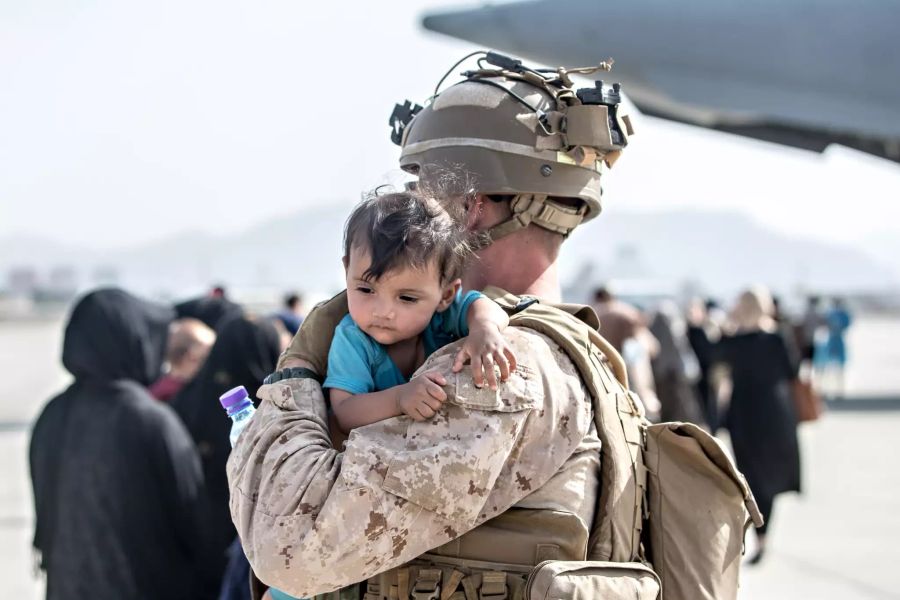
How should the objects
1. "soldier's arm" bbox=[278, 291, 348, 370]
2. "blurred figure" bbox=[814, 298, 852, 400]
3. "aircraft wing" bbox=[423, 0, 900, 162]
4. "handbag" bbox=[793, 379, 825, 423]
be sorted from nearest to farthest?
1. "soldier's arm" bbox=[278, 291, 348, 370]
2. "handbag" bbox=[793, 379, 825, 423]
3. "aircraft wing" bbox=[423, 0, 900, 162]
4. "blurred figure" bbox=[814, 298, 852, 400]

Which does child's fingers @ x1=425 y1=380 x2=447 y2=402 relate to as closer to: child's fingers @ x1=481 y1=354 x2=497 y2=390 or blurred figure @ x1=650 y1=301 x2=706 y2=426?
child's fingers @ x1=481 y1=354 x2=497 y2=390

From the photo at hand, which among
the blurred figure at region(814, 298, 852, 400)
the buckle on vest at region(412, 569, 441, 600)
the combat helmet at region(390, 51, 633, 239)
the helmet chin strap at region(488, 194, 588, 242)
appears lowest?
the blurred figure at region(814, 298, 852, 400)

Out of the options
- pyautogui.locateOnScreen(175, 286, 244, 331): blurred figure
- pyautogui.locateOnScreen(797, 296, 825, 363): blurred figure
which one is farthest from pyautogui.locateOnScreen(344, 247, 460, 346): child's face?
pyautogui.locateOnScreen(797, 296, 825, 363): blurred figure

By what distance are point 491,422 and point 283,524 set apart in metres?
0.41

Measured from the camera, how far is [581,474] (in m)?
2.14

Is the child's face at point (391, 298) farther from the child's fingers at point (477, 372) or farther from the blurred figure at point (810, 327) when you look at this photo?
the blurred figure at point (810, 327)

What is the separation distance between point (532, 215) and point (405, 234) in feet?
1.76

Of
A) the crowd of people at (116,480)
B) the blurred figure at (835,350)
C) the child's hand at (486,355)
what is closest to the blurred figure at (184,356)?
the crowd of people at (116,480)

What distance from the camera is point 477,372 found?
6.47 ft

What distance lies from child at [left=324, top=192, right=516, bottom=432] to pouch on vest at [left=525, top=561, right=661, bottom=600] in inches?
13.9

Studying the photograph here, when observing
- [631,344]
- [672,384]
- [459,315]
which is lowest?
[672,384]

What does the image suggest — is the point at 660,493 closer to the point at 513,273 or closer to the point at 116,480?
the point at 513,273

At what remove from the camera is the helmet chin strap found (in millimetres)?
2512

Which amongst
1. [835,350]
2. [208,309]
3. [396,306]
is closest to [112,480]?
[396,306]
